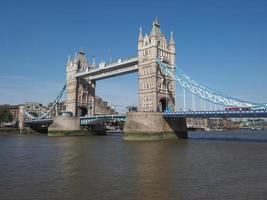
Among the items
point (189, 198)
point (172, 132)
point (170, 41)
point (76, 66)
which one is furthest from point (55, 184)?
point (76, 66)

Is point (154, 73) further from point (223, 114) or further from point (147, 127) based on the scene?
point (223, 114)

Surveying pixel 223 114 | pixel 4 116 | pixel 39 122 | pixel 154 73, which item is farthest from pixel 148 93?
pixel 4 116

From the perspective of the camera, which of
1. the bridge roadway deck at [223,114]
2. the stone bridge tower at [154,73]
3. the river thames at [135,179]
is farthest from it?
the stone bridge tower at [154,73]

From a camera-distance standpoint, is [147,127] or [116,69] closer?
[147,127]

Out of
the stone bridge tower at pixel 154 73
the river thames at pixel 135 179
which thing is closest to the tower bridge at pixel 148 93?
the stone bridge tower at pixel 154 73

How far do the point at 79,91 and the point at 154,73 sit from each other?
1109 inches

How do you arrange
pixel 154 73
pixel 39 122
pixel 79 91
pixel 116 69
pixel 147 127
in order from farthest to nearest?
pixel 39 122 → pixel 79 91 → pixel 116 69 → pixel 154 73 → pixel 147 127

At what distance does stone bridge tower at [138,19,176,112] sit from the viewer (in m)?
57.2

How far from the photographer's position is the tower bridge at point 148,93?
161 feet

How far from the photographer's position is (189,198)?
13047mm

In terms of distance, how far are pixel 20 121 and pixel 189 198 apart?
9193 cm

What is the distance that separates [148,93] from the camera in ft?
191

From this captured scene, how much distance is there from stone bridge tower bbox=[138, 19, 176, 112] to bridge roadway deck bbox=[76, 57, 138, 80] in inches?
128

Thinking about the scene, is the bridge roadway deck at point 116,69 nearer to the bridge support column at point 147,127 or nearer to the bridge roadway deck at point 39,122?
the bridge support column at point 147,127
